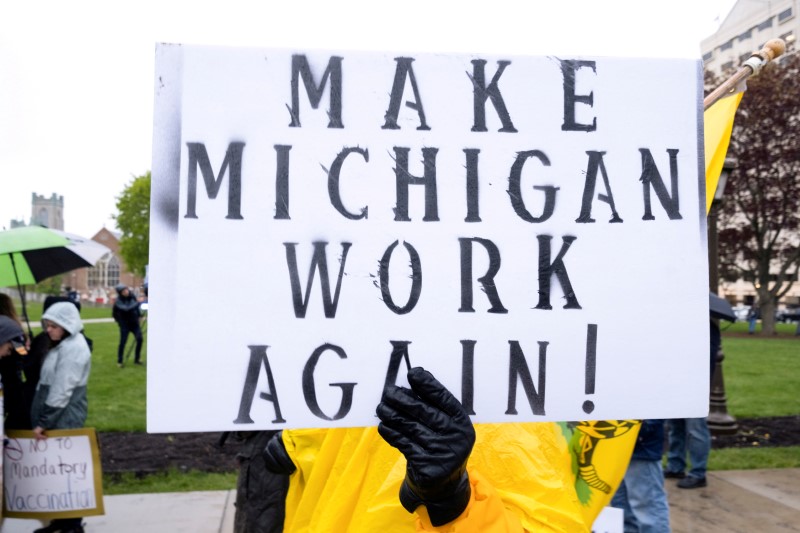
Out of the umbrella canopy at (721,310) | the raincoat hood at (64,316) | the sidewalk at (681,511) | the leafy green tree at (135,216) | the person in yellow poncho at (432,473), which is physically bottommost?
the sidewalk at (681,511)

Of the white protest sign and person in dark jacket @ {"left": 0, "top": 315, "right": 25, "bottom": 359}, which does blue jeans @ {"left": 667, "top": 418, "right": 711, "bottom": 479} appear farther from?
person in dark jacket @ {"left": 0, "top": 315, "right": 25, "bottom": 359}

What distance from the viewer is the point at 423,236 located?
152cm

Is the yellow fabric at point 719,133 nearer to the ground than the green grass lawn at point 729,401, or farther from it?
farther from it

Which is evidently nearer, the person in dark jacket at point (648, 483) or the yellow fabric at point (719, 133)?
the yellow fabric at point (719, 133)

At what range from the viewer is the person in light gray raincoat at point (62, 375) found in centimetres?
493

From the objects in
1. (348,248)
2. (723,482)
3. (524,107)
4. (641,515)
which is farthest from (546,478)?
(723,482)

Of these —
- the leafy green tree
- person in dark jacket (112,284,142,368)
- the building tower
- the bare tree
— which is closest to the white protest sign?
person in dark jacket (112,284,142,368)

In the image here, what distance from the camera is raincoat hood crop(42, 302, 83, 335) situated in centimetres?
507

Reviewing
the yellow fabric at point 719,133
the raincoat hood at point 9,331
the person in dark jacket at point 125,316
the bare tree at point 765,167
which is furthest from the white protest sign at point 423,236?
the bare tree at point 765,167

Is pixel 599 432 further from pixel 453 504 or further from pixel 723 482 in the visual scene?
pixel 723 482

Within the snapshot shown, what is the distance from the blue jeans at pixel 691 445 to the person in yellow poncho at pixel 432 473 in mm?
4544

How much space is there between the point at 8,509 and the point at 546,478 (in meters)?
4.46

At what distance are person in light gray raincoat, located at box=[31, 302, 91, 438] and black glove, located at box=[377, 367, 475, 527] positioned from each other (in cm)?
421

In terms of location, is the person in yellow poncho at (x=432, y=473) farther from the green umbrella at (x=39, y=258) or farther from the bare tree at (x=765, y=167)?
the bare tree at (x=765, y=167)
